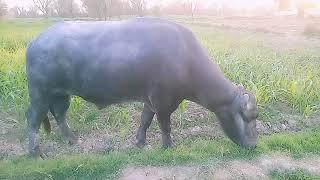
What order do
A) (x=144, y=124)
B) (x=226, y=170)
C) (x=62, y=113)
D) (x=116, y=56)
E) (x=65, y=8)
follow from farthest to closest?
1. (x=65, y=8)
2. (x=144, y=124)
3. (x=62, y=113)
4. (x=226, y=170)
5. (x=116, y=56)

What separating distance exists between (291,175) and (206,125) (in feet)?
5.03

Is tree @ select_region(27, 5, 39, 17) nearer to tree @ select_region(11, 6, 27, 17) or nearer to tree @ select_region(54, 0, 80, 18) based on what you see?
tree @ select_region(11, 6, 27, 17)

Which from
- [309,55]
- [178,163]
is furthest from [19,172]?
[309,55]

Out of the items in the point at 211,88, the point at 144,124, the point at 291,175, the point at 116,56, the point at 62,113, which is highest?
the point at 116,56

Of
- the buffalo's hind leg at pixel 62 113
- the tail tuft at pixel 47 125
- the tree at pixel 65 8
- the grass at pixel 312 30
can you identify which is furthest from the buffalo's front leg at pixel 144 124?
the grass at pixel 312 30

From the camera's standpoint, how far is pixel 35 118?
17.3 ft

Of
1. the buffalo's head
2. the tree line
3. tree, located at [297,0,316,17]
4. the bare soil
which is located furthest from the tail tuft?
tree, located at [297,0,316,17]

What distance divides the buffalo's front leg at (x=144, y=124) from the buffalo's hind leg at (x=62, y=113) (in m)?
0.80

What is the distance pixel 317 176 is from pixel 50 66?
319 centimetres

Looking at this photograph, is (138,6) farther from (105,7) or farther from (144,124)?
(144,124)

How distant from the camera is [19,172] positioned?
4980 mm

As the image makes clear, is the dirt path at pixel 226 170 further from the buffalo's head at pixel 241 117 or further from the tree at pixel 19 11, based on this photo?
the tree at pixel 19 11

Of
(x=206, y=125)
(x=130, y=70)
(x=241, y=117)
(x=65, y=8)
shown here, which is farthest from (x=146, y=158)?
(x=65, y=8)

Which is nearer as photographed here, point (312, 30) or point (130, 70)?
point (130, 70)
